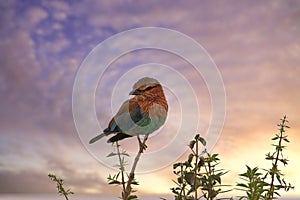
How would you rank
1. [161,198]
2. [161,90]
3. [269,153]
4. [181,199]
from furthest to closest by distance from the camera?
[161,90] < [269,153] < [181,199] < [161,198]

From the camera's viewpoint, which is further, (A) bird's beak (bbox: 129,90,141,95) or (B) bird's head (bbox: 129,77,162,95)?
(A) bird's beak (bbox: 129,90,141,95)

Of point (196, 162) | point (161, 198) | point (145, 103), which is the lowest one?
point (161, 198)

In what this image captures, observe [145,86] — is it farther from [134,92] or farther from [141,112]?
[141,112]

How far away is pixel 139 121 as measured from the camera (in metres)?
5.96

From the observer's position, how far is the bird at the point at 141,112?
5.67 metres

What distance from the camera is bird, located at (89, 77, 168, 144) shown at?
223 inches

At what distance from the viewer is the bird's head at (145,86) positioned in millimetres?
5656

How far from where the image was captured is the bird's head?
5656 millimetres

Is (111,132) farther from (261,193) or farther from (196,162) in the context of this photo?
(261,193)

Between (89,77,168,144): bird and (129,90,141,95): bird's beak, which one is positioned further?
(129,90,141,95): bird's beak

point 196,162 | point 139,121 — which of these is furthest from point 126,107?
point 196,162

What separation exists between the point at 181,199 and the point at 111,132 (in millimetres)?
1922

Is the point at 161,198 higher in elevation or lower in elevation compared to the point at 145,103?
lower

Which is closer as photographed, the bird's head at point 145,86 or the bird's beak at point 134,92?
the bird's head at point 145,86
